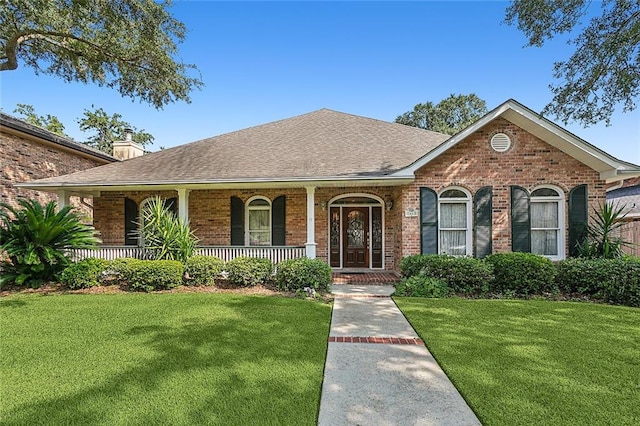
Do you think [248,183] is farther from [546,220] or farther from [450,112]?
[450,112]

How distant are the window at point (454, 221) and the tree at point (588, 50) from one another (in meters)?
3.78

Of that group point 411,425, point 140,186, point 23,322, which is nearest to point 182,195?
point 140,186

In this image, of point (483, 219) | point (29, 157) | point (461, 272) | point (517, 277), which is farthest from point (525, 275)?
point (29, 157)

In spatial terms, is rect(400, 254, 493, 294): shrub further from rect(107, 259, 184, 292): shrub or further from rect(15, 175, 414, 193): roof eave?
rect(107, 259, 184, 292): shrub

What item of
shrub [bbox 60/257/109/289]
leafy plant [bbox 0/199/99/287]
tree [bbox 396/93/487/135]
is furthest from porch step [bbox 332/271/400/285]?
tree [bbox 396/93/487/135]

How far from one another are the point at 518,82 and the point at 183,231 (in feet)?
40.4

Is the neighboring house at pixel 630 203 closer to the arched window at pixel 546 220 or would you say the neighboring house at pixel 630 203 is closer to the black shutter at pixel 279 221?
the arched window at pixel 546 220

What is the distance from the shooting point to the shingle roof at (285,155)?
388 inches

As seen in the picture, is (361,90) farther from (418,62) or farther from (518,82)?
(518,82)

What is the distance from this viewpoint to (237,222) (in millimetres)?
11570

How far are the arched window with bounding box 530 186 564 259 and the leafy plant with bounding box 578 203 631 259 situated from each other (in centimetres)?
66

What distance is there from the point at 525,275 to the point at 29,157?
1665 centimetres

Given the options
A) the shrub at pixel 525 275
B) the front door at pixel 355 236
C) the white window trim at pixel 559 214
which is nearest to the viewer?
the shrub at pixel 525 275

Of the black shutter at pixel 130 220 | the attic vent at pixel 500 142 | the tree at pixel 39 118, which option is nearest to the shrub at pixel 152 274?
the black shutter at pixel 130 220
